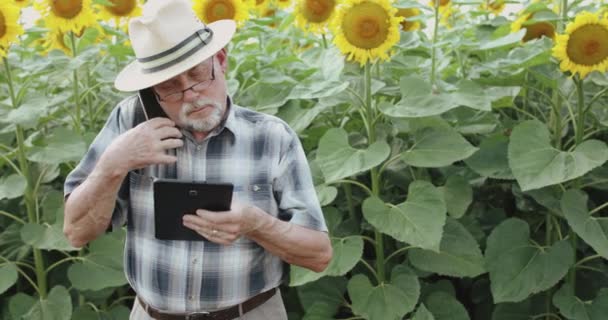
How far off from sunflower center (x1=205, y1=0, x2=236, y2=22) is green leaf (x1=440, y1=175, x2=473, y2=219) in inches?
47.5

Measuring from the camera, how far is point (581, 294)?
3.37 m

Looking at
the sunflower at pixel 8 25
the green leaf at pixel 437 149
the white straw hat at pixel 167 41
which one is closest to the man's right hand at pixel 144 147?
the white straw hat at pixel 167 41

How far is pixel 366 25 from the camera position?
10.00ft

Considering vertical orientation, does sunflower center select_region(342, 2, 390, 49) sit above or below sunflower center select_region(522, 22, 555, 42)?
above

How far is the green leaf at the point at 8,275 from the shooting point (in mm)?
3156

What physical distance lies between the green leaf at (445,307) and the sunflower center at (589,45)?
97 centimetres

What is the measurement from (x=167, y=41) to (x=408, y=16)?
7.50 ft

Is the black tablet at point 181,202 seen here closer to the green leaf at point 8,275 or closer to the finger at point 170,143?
the finger at point 170,143

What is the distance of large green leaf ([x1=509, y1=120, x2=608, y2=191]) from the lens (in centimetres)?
290

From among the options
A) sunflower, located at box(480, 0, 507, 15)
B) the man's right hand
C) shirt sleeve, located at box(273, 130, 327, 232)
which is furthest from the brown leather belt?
sunflower, located at box(480, 0, 507, 15)

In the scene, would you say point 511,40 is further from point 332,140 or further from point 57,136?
point 57,136

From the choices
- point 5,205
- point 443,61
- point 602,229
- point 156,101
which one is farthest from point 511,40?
point 5,205

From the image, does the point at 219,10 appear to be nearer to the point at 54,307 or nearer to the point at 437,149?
the point at 437,149

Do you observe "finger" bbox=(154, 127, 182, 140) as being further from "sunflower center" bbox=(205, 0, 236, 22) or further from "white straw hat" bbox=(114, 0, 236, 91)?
"sunflower center" bbox=(205, 0, 236, 22)
